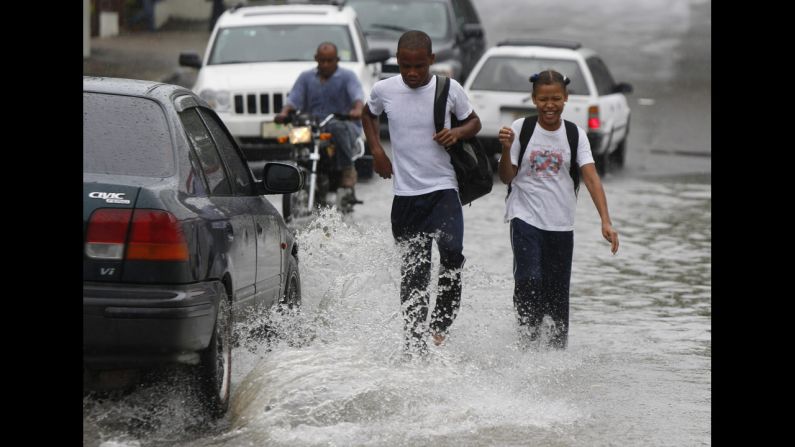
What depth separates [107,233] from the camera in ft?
20.4

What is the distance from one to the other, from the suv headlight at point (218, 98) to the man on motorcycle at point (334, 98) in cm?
331

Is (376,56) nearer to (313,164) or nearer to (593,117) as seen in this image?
(593,117)

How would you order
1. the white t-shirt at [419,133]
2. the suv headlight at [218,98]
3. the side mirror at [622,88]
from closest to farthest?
the white t-shirt at [419,133]
the suv headlight at [218,98]
the side mirror at [622,88]

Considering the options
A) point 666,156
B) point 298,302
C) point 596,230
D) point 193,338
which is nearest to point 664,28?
point 666,156

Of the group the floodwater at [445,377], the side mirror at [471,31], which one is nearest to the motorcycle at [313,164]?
the floodwater at [445,377]

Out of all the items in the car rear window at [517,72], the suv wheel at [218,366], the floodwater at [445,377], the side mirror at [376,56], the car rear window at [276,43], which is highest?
the car rear window at [276,43]

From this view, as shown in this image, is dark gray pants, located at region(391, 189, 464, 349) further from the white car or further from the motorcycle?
the white car

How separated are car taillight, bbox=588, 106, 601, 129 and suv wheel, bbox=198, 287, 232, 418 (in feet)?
41.9

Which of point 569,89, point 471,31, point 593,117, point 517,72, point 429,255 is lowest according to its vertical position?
point 429,255

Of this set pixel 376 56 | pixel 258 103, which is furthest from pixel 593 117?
pixel 258 103

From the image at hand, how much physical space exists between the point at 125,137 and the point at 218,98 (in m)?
10.5

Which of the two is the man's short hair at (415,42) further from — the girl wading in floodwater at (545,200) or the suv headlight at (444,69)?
the suv headlight at (444,69)

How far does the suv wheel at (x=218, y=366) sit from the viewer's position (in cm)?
659

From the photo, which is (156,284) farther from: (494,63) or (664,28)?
(664,28)
